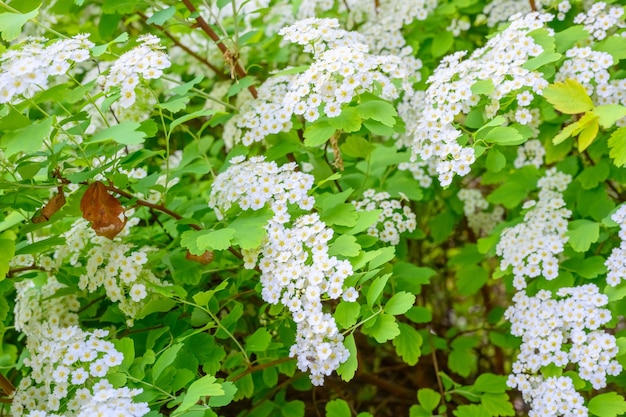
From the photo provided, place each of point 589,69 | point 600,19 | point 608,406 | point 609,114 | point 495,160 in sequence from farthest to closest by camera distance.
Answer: point 600,19 → point 589,69 → point 495,160 → point 608,406 → point 609,114

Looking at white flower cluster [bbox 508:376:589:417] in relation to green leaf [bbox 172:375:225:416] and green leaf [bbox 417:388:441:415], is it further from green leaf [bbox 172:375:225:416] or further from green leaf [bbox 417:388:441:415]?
green leaf [bbox 172:375:225:416]

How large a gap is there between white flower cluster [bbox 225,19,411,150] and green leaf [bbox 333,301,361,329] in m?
0.54

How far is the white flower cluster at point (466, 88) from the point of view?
78.4 inches

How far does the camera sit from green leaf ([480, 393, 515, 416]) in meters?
2.30

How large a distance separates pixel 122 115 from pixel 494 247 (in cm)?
135

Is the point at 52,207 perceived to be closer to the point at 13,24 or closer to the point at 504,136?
the point at 13,24

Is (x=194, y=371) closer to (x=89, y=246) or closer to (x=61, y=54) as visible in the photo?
(x=89, y=246)

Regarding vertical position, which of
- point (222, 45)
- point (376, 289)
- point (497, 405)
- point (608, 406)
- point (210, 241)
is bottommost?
point (497, 405)

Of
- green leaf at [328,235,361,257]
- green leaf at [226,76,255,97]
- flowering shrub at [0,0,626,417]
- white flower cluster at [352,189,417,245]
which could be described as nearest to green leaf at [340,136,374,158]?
flowering shrub at [0,0,626,417]

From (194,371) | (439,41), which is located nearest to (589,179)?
(439,41)

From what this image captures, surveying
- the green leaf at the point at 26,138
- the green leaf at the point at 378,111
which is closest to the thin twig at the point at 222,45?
the green leaf at the point at 378,111

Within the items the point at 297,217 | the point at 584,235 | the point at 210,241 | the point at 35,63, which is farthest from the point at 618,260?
the point at 35,63

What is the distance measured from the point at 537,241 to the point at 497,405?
55cm

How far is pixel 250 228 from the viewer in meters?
1.89
